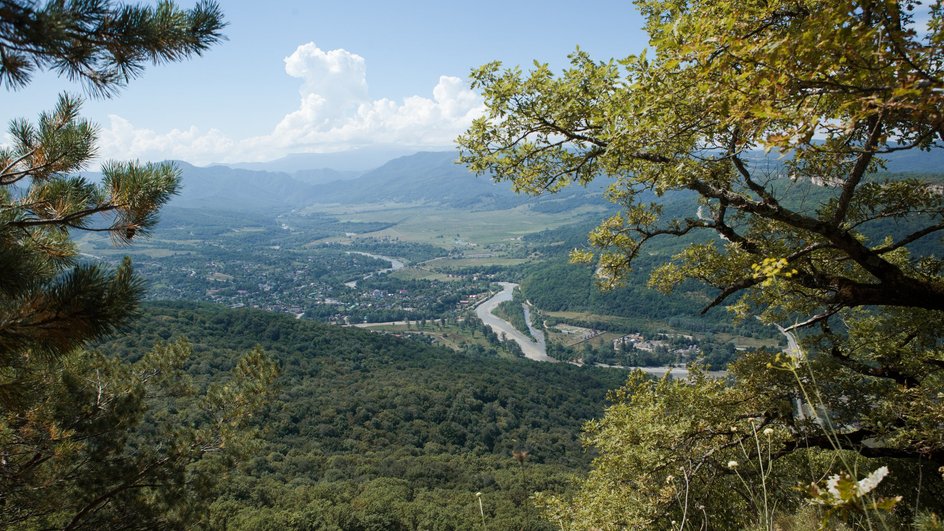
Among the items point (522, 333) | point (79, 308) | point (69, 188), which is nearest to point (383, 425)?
point (69, 188)

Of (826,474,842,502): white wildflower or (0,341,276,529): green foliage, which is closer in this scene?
(826,474,842,502): white wildflower

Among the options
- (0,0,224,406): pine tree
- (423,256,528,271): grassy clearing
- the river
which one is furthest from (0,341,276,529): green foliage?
(423,256,528,271): grassy clearing

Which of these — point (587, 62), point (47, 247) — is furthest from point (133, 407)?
point (587, 62)

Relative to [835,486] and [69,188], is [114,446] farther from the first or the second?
[835,486]

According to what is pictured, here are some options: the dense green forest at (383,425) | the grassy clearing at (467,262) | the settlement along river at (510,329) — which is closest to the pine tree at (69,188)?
the dense green forest at (383,425)

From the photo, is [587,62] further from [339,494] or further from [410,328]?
[410,328]

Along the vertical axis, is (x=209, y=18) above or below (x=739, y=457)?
above

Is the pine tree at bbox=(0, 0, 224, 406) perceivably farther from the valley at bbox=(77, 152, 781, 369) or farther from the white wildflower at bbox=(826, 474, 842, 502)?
Result: the valley at bbox=(77, 152, 781, 369)

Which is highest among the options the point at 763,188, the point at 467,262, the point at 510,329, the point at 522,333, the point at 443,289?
the point at 763,188
